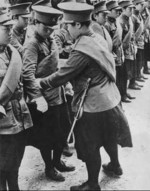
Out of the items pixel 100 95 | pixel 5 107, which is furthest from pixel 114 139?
pixel 5 107

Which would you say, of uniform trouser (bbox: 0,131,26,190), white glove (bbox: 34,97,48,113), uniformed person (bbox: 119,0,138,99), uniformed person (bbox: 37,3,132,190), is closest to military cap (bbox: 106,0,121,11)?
uniformed person (bbox: 119,0,138,99)

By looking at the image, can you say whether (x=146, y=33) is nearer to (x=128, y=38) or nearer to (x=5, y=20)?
(x=128, y=38)

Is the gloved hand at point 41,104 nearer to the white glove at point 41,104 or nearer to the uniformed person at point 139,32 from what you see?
the white glove at point 41,104

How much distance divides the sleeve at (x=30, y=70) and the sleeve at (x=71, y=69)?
0.16 metres

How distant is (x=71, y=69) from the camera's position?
396 cm

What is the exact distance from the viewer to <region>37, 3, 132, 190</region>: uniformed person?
3.92m

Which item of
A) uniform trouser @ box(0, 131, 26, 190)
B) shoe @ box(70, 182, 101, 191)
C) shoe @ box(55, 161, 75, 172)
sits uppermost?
uniform trouser @ box(0, 131, 26, 190)

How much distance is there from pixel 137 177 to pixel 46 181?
117 centimetres

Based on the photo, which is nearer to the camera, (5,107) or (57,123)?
(5,107)

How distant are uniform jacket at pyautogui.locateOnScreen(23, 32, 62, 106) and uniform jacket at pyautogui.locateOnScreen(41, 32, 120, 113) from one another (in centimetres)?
15

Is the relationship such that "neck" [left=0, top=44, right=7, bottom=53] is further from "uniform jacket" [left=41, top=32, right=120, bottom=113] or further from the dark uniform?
the dark uniform

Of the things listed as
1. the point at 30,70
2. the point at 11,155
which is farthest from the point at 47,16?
the point at 11,155

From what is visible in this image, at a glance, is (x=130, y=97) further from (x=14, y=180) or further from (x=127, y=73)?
(x=14, y=180)

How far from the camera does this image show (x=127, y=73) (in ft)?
27.5
